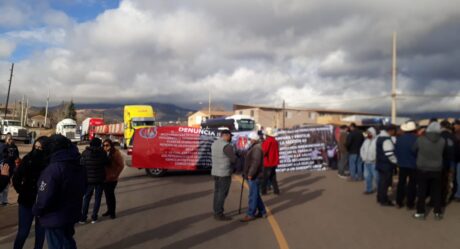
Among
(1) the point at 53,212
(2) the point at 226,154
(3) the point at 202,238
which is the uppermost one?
(2) the point at 226,154

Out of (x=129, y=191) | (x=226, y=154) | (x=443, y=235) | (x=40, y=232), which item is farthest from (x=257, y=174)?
(x=129, y=191)

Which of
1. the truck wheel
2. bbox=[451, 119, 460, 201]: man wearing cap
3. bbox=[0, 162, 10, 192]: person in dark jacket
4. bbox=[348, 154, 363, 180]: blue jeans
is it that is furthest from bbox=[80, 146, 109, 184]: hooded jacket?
bbox=[348, 154, 363, 180]: blue jeans

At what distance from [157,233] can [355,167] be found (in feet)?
29.4

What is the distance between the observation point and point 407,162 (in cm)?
899

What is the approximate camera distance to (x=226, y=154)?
831 cm

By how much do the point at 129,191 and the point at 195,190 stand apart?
6.56 feet

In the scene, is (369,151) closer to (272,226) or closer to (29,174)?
(272,226)

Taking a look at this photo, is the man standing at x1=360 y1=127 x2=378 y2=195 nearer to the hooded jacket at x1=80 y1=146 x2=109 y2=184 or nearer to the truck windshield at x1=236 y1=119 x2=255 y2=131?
the hooded jacket at x1=80 y1=146 x2=109 y2=184

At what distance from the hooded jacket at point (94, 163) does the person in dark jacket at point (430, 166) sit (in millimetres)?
6288

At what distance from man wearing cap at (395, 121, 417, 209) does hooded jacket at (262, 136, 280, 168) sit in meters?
3.27

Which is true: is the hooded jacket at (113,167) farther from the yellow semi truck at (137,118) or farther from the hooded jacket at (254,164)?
the yellow semi truck at (137,118)

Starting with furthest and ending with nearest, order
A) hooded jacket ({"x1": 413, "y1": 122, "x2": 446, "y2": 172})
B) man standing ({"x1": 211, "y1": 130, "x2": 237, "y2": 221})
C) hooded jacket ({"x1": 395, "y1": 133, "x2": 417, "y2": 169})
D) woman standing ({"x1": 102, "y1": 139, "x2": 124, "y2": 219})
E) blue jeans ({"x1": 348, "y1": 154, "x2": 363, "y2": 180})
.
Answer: blue jeans ({"x1": 348, "y1": 154, "x2": 363, "y2": 180})
hooded jacket ({"x1": 395, "y1": 133, "x2": 417, "y2": 169})
woman standing ({"x1": 102, "y1": 139, "x2": 124, "y2": 219})
man standing ({"x1": 211, "y1": 130, "x2": 237, "y2": 221})
hooded jacket ({"x1": 413, "y1": 122, "x2": 446, "y2": 172})

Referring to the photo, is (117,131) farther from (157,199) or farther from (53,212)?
(53,212)

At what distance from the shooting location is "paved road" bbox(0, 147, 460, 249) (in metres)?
6.74
